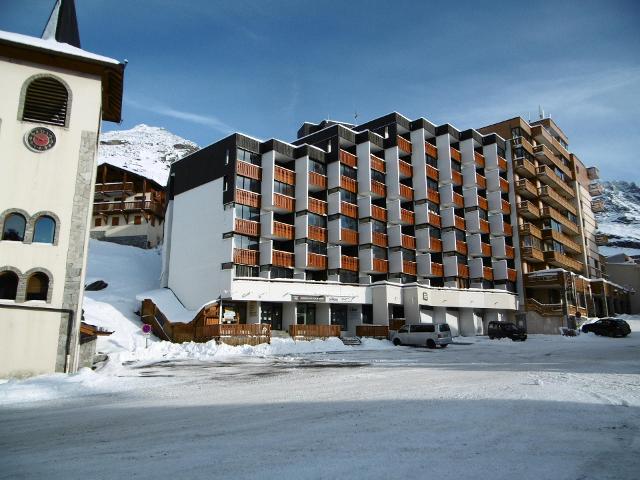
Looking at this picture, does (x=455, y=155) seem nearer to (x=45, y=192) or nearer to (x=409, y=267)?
(x=409, y=267)

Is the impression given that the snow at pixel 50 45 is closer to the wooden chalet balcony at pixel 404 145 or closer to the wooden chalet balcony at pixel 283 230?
the wooden chalet balcony at pixel 283 230

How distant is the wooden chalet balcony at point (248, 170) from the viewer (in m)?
39.1

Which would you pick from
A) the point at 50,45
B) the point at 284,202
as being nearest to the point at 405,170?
the point at 284,202

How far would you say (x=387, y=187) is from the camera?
4903 centimetres

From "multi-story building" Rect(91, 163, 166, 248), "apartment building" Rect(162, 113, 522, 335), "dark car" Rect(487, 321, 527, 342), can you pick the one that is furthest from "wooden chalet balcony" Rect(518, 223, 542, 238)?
"multi-story building" Rect(91, 163, 166, 248)

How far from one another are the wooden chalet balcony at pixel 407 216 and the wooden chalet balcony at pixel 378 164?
4.66 m

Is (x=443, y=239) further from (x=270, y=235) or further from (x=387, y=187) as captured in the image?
(x=270, y=235)

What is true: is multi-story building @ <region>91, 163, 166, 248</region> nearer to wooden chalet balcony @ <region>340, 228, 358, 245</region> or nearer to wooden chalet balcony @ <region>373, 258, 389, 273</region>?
wooden chalet balcony @ <region>340, 228, 358, 245</region>

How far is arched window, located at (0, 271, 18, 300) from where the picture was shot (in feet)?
58.4

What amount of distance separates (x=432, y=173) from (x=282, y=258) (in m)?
22.2

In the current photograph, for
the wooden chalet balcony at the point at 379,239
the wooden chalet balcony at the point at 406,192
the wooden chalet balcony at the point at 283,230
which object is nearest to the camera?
the wooden chalet balcony at the point at 283,230

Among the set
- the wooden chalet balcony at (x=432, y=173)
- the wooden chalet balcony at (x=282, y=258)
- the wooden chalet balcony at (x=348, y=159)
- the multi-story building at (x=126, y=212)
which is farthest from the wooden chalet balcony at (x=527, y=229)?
the multi-story building at (x=126, y=212)

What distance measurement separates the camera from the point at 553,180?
65.6m

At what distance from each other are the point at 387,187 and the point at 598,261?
49.7 metres
